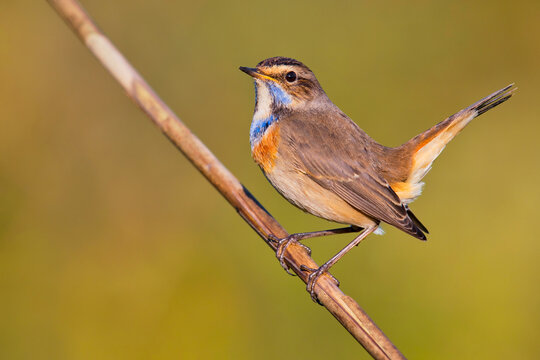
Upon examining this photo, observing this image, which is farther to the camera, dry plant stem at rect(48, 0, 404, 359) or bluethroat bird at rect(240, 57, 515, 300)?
bluethroat bird at rect(240, 57, 515, 300)

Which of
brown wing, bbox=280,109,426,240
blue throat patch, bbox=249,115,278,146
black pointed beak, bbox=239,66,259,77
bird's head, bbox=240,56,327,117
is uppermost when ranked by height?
black pointed beak, bbox=239,66,259,77

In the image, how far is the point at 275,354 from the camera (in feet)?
15.8

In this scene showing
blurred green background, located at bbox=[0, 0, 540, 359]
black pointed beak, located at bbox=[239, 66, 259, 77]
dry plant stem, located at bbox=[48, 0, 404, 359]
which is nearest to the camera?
dry plant stem, located at bbox=[48, 0, 404, 359]

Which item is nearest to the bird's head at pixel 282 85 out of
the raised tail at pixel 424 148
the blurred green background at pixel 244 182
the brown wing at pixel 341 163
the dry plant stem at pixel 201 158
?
the brown wing at pixel 341 163

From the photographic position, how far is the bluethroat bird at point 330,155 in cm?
414

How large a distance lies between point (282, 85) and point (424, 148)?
1067mm

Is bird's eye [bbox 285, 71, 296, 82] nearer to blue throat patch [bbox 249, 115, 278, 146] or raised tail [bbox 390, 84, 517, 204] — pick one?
blue throat patch [bbox 249, 115, 278, 146]

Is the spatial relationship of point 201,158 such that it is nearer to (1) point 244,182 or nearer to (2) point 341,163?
(2) point 341,163

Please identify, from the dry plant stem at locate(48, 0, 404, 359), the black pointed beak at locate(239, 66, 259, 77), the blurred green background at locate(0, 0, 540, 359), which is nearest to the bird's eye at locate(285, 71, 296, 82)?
the black pointed beak at locate(239, 66, 259, 77)

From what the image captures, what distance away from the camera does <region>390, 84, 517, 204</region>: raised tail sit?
4164mm

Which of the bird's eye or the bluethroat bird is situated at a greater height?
the bird's eye

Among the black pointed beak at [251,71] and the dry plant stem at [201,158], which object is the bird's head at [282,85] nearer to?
the black pointed beak at [251,71]

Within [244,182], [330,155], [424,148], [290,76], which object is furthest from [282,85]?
[244,182]

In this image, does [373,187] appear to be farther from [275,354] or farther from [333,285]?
[275,354]
